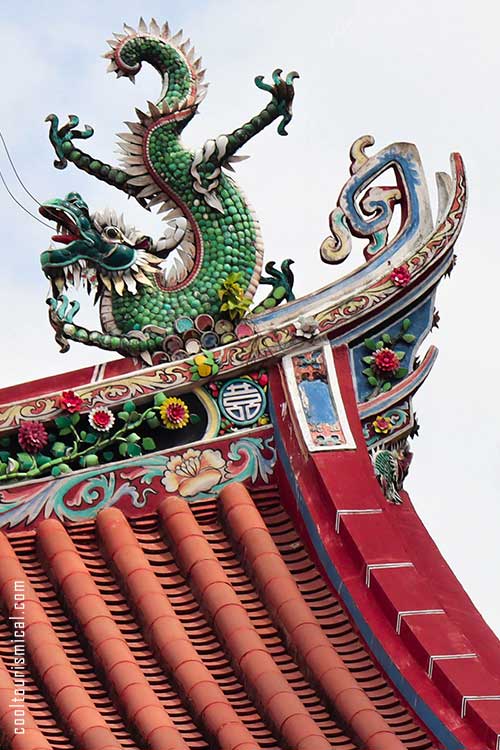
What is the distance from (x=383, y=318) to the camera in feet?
39.4

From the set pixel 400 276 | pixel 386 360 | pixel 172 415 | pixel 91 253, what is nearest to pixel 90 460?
pixel 172 415

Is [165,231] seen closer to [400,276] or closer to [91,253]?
[91,253]

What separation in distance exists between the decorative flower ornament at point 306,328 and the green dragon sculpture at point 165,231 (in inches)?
10.3

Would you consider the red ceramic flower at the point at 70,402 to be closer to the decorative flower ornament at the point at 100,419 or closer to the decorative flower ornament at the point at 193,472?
the decorative flower ornament at the point at 100,419

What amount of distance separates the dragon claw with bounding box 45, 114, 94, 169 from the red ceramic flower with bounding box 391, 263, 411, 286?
1.93 meters

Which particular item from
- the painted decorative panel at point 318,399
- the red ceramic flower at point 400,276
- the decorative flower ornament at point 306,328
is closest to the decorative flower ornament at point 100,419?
the painted decorative panel at point 318,399

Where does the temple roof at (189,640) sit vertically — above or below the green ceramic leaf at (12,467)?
below

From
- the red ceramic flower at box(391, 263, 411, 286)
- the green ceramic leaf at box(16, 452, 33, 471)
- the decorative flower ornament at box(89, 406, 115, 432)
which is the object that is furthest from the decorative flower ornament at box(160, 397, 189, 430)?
the red ceramic flower at box(391, 263, 411, 286)

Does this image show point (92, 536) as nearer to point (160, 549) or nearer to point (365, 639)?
point (160, 549)

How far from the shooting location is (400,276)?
1199cm

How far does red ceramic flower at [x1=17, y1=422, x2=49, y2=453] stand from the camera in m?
11.5

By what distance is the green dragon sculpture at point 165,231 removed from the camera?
1195cm

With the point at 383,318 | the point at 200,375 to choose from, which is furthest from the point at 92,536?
the point at 383,318

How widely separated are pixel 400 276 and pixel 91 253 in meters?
1.73
